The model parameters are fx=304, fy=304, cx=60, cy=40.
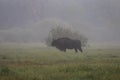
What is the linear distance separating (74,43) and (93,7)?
118 metres

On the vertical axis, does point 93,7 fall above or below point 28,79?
above

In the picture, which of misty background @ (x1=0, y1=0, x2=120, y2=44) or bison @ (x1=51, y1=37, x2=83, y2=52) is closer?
bison @ (x1=51, y1=37, x2=83, y2=52)

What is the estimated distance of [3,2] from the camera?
17325 centimetres

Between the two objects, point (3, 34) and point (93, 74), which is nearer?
point (93, 74)

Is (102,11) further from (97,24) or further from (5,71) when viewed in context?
(5,71)

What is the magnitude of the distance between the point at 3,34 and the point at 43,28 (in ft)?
81.7

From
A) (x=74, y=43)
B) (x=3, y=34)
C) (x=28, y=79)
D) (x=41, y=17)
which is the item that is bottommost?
(x=28, y=79)

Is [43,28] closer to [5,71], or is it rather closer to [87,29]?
[87,29]

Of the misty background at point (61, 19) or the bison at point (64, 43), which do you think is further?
the misty background at point (61, 19)

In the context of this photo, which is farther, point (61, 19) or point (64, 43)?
point (61, 19)

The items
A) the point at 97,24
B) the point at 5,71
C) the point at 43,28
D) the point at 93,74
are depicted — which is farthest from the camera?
the point at 97,24

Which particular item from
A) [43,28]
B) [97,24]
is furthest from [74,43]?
[97,24]

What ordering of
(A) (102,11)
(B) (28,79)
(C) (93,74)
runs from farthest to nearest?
(A) (102,11) → (C) (93,74) → (B) (28,79)

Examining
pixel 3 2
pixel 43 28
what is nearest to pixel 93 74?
pixel 43 28
